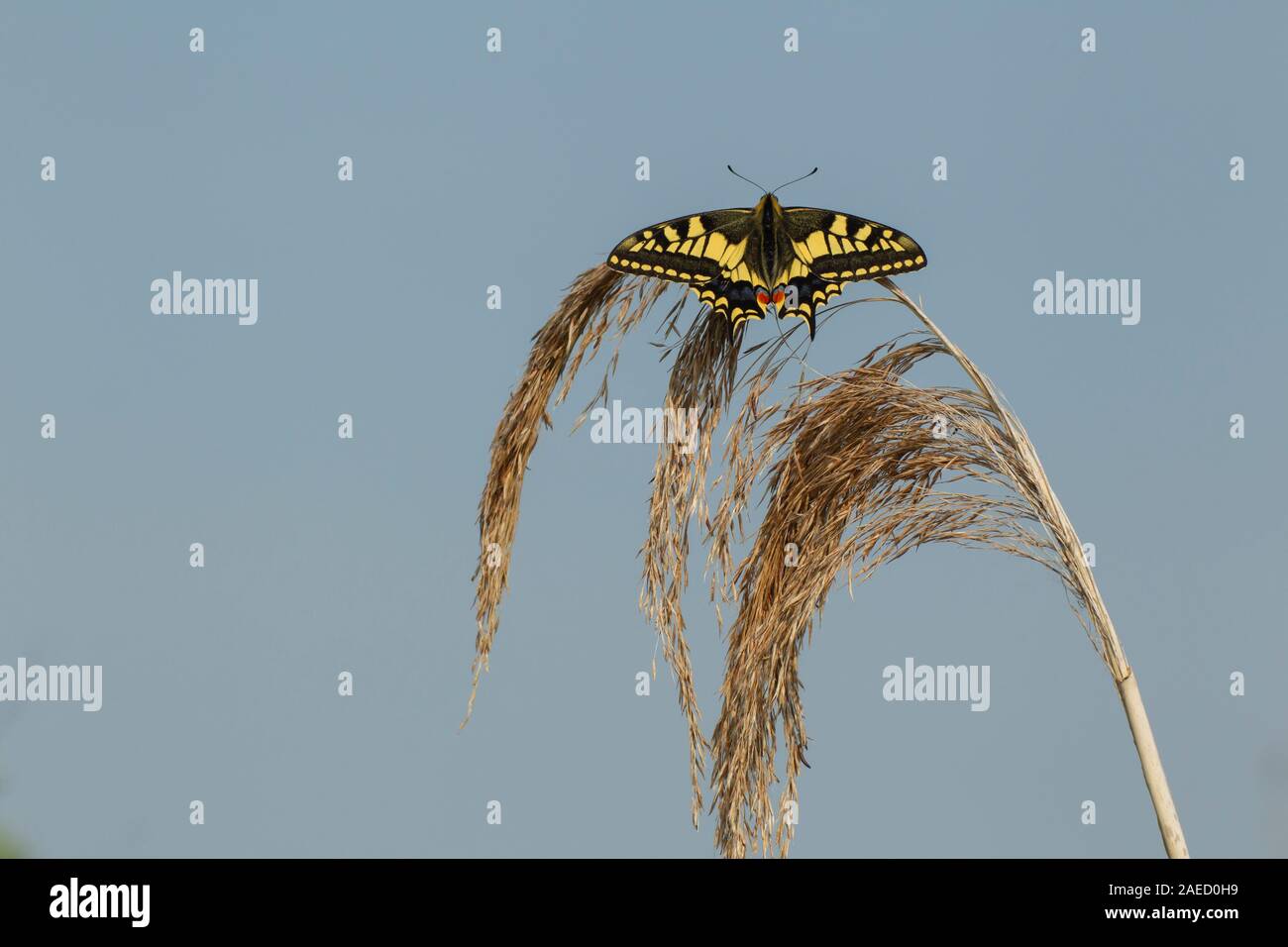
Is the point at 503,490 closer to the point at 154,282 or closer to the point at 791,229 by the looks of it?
the point at 791,229

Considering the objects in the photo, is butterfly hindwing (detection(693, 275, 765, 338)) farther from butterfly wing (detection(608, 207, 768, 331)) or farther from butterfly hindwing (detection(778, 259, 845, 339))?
butterfly hindwing (detection(778, 259, 845, 339))

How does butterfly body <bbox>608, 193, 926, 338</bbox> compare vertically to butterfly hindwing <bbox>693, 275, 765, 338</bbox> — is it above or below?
above

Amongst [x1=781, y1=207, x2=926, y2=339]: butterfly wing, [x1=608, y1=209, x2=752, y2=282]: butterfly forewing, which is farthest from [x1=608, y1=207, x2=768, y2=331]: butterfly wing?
[x1=781, y1=207, x2=926, y2=339]: butterfly wing

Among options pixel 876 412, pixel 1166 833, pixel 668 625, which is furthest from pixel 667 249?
pixel 1166 833
